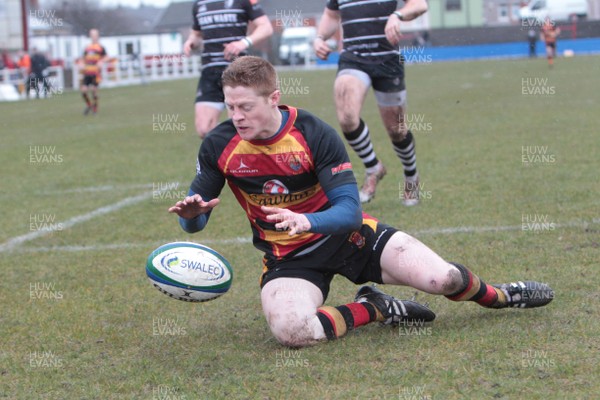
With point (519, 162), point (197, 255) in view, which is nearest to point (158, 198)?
point (519, 162)

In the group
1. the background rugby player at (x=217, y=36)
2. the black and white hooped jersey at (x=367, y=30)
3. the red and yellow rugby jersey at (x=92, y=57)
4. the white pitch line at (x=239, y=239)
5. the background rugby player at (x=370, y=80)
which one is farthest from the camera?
the red and yellow rugby jersey at (x=92, y=57)

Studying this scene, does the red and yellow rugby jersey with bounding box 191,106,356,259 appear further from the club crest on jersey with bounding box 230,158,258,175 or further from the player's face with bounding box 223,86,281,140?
the player's face with bounding box 223,86,281,140

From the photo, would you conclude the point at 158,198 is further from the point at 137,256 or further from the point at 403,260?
the point at 403,260

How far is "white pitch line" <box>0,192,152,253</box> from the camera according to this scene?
7.09 metres

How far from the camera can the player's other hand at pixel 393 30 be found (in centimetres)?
705

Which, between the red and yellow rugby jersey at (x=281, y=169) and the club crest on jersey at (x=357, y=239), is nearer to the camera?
the red and yellow rugby jersey at (x=281, y=169)

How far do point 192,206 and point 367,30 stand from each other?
4061mm

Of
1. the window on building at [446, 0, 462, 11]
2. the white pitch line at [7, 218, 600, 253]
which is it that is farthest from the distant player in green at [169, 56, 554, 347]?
the window on building at [446, 0, 462, 11]

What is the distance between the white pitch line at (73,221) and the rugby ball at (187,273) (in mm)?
2878

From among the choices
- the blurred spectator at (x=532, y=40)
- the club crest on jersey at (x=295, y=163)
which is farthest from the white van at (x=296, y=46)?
the club crest on jersey at (x=295, y=163)

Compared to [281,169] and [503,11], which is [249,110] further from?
[503,11]

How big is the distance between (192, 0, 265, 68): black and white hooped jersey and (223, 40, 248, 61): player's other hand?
11.5 inches

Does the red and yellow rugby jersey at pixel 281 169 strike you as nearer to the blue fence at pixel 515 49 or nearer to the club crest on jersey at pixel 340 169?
the club crest on jersey at pixel 340 169

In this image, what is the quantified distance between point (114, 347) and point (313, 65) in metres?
49.1
